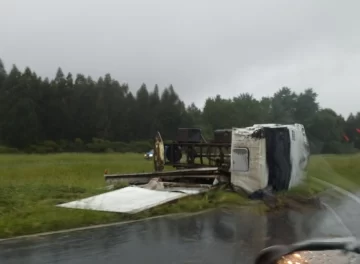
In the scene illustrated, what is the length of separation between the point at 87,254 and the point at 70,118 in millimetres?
66828

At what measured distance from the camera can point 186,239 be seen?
357 inches

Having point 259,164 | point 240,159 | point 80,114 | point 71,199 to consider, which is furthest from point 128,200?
point 80,114

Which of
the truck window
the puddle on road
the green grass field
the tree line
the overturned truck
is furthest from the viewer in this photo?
the tree line

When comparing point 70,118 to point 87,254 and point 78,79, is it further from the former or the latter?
point 87,254

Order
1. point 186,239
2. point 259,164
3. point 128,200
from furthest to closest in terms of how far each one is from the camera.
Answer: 1. point 259,164
2. point 128,200
3. point 186,239

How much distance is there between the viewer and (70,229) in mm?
9508

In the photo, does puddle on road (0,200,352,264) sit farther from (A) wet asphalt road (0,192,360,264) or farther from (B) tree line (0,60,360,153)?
(B) tree line (0,60,360,153)

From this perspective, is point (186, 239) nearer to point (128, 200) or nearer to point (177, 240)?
point (177, 240)

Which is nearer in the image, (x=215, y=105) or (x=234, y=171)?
(x=234, y=171)

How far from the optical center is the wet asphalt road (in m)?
7.66

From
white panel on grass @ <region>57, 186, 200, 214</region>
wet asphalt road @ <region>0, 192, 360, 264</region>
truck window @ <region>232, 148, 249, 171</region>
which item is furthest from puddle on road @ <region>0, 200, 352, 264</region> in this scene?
truck window @ <region>232, 148, 249, 171</region>

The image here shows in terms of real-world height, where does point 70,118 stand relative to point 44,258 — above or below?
above

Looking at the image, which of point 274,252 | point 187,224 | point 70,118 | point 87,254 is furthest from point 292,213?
point 70,118

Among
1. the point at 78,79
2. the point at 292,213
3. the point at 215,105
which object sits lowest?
the point at 292,213
